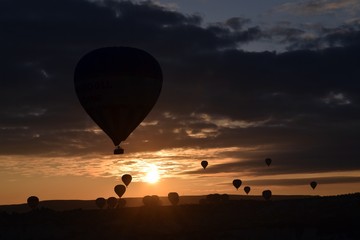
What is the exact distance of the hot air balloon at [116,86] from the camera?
229 ft

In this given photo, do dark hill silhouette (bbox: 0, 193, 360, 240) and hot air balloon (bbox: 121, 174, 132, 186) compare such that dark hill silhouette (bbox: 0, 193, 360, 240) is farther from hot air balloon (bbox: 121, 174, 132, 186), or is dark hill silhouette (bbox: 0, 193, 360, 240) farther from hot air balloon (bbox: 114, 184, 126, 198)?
hot air balloon (bbox: 114, 184, 126, 198)

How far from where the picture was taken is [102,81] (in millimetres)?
69875

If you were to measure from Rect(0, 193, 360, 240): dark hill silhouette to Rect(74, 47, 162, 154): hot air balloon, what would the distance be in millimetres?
24786

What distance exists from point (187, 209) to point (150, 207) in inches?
259

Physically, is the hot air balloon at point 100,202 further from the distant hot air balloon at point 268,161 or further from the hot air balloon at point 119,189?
the distant hot air balloon at point 268,161

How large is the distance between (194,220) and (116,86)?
1992 inches

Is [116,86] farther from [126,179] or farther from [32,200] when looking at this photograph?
[32,200]

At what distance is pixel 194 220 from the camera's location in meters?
115

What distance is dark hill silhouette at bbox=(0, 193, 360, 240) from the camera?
298 feet

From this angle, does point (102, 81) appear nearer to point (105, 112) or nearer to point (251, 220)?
point (105, 112)

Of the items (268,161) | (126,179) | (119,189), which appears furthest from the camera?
(268,161)

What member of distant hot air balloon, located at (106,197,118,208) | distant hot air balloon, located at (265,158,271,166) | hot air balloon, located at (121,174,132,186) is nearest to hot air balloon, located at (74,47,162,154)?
hot air balloon, located at (121,174,132,186)

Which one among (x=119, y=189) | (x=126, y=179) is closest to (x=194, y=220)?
(x=126, y=179)

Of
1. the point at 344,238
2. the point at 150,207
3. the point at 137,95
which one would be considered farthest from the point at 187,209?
the point at 137,95
